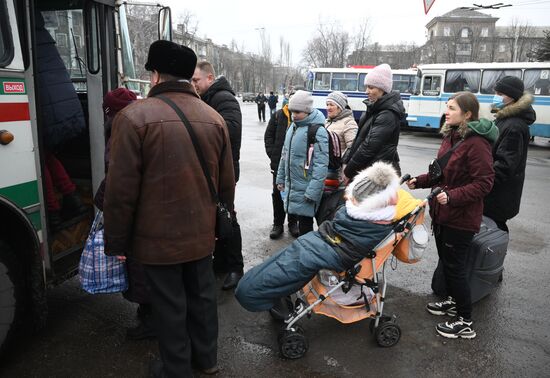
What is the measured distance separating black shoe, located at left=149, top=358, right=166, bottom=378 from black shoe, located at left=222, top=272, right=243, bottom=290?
4.30 feet

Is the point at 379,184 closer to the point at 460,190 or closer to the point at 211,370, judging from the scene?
the point at 460,190

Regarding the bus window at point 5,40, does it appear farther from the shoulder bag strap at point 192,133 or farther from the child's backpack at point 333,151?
the child's backpack at point 333,151

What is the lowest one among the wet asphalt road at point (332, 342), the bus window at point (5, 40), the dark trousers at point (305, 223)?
the wet asphalt road at point (332, 342)

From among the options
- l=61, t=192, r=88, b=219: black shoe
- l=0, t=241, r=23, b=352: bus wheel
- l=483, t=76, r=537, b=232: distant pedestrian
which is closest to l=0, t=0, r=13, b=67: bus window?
l=0, t=241, r=23, b=352: bus wheel

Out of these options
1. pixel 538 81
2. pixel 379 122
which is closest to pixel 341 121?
pixel 379 122

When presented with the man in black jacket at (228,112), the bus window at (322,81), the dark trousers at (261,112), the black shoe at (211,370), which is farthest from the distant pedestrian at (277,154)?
the dark trousers at (261,112)

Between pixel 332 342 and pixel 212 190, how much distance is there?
1612 mm

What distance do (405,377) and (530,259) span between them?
10.4ft

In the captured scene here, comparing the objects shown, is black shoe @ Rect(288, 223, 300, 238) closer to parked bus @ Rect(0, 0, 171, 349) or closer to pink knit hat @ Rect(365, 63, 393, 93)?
pink knit hat @ Rect(365, 63, 393, 93)

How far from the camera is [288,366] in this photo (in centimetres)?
302

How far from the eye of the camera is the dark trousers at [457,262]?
10.9 feet

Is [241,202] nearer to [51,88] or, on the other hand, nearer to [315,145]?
[315,145]

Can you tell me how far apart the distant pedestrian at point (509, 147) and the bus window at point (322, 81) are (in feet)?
68.7

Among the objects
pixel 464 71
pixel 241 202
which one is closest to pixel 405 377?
pixel 241 202
